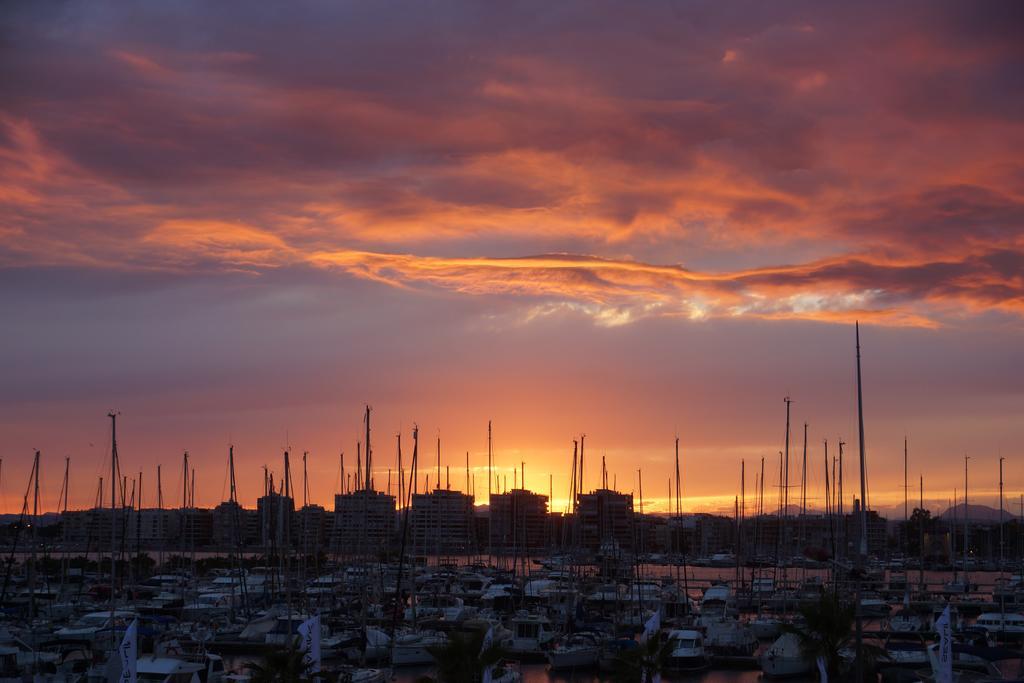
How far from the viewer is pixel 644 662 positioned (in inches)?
1432

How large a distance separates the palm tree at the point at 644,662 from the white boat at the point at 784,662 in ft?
74.1

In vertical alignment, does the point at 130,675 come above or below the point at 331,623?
above

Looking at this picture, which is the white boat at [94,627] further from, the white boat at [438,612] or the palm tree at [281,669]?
the palm tree at [281,669]

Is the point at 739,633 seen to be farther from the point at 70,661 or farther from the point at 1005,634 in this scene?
the point at 70,661

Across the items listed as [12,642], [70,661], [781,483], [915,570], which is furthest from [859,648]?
[915,570]

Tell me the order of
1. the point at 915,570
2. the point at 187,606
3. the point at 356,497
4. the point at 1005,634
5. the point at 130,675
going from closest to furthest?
the point at 130,675 < the point at 1005,634 < the point at 187,606 < the point at 356,497 < the point at 915,570

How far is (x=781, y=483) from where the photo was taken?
99.2 m

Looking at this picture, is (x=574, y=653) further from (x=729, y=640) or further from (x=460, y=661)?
(x=460, y=661)

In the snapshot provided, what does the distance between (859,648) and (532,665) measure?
119 feet

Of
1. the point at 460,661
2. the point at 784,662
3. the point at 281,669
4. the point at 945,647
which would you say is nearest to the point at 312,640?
the point at 281,669

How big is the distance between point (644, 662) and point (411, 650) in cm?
2895

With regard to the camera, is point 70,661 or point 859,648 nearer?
point 859,648

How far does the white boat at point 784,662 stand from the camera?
57938 millimetres

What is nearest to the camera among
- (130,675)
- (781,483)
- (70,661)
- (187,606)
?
(130,675)
